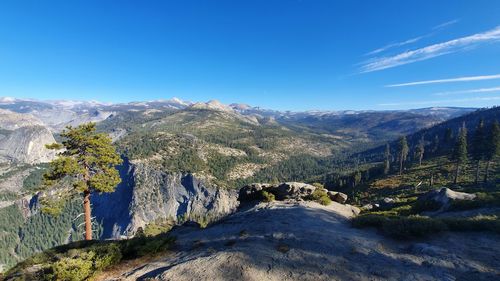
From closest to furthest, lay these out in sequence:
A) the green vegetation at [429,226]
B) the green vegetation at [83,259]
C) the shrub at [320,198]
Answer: the green vegetation at [83,259]
the green vegetation at [429,226]
the shrub at [320,198]

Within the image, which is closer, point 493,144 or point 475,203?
point 475,203

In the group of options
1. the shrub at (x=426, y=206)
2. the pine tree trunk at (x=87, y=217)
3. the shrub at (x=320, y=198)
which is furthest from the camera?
the shrub at (x=320, y=198)

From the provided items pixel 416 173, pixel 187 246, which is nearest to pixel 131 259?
pixel 187 246

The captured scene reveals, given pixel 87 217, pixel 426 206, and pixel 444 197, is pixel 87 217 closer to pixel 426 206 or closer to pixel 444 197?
pixel 426 206

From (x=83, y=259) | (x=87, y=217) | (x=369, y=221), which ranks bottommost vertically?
(x=87, y=217)

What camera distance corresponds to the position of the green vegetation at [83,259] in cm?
1611

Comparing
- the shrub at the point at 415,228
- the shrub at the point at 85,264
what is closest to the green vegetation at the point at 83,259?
the shrub at the point at 85,264

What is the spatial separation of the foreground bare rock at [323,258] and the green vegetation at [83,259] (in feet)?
5.19

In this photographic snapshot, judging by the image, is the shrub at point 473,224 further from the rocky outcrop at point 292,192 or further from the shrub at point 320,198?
the rocky outcrop at point 292,192

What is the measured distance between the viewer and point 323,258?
18234mm

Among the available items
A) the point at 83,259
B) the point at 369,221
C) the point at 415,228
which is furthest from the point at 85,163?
the point at 415,228

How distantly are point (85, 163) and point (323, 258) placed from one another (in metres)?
28.5

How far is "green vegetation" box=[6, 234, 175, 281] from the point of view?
16.1m

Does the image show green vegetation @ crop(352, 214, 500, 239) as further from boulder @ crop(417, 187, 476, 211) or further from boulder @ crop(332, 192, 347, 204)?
boulder @ crop(332, 192, 347, 204)
